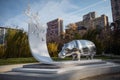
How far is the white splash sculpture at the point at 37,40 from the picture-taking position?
29.2 feet

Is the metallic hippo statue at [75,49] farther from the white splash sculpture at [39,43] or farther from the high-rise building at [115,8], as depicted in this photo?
the high-rise building at [115,8]

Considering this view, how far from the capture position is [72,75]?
281 inches

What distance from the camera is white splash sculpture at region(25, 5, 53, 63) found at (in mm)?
8914

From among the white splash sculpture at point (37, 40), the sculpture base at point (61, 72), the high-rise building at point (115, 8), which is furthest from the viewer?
the high-rise building at point (115, 8)

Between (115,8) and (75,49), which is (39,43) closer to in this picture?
(75,49)

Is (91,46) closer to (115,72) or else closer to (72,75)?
(115,72)

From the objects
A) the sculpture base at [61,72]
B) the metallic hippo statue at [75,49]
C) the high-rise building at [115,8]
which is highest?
the high-rise building at [115,8]

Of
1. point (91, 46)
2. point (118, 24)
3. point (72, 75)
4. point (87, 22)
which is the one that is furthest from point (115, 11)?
point (72, 75)

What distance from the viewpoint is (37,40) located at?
916 centimetres

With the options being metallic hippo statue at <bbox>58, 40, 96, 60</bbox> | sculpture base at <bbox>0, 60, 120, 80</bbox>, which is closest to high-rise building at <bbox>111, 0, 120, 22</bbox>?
metallic hippo statue at <bbox>58, 40, 96, 60</bbox>

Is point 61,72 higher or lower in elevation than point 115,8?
lower

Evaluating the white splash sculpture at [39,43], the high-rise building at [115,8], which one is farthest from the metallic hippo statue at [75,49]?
the high-rise building at [115,8]

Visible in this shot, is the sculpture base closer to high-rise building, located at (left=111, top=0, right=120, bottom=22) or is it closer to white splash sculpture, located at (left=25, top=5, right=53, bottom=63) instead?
white splash sculpture, located at (left=25, top=5, right=53, bottom=63)

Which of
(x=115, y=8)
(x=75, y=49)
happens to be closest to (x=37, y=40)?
(x=75, y=49)
